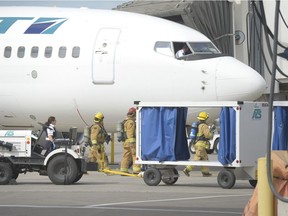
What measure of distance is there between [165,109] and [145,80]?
3.31 meters

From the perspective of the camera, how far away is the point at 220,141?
1725 centimetres

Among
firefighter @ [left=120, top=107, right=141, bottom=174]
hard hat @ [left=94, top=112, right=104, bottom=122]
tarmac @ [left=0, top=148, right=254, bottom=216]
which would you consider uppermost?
hard hat @ [left=94, top=112, right=104, bottom=122]

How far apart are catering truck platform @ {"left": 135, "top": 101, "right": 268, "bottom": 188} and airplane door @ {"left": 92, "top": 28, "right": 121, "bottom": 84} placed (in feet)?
11.4

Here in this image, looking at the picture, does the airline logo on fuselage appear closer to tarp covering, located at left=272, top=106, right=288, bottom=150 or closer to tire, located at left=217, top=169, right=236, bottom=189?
tarp covering, located at left=272, top=106, right=288, bottom=150

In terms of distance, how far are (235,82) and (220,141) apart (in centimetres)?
385

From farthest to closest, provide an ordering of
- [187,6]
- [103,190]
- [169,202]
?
[187,6] → [103,190] → [169,202]

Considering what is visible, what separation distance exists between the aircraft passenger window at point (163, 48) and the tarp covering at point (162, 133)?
3.50 metres

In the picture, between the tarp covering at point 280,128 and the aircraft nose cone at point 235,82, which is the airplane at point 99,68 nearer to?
the aircraft nose cone at point 235,82

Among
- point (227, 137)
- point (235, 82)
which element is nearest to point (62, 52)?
point (235, 82)

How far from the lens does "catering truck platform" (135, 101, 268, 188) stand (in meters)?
16.9

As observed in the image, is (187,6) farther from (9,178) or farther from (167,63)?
(9,178)

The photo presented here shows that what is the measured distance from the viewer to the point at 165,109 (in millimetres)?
18312

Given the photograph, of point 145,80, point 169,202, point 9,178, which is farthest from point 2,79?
point 169,202

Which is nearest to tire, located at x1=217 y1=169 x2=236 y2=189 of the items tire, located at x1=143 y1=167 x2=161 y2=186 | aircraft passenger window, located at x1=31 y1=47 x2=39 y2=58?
tire, located at x1=143 y1=167 x2=161 y2=186
